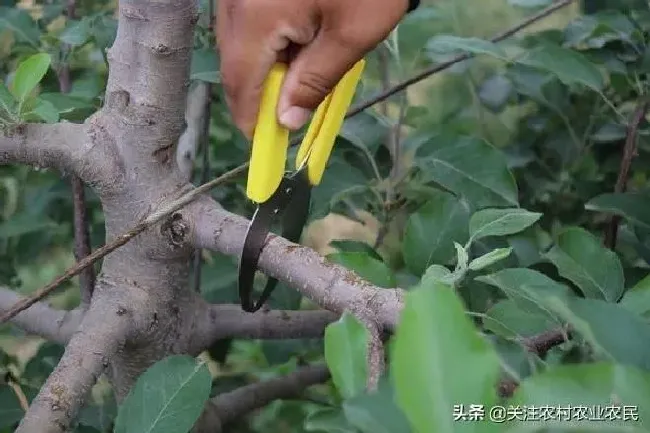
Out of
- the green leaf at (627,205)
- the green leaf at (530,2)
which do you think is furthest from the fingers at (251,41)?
the green leaf at (530,2)

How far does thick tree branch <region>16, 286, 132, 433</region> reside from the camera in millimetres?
409

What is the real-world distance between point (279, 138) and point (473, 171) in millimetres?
266

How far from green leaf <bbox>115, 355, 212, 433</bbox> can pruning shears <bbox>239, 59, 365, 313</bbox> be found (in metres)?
0.07

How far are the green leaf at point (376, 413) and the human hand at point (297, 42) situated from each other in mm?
185

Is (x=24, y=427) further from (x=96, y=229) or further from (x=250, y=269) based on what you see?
(x=96, y=229)

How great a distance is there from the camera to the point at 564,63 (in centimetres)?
64

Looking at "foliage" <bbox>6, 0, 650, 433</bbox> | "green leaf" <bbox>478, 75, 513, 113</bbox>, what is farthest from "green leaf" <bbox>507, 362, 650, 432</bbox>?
"green leaf" <bbox>478, 75, 513, 113</bbox>

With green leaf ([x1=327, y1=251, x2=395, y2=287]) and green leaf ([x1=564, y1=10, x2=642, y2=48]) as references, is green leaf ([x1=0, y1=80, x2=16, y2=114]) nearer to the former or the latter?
green leaf ([x1=327, y1=251, x2=395, y2=287])

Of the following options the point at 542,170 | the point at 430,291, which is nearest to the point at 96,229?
the point at 542,170

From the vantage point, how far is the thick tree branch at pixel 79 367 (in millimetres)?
409

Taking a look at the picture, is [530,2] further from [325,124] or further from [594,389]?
[594,389]

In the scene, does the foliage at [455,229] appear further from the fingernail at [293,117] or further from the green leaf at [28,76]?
the fingernail at [293,117]

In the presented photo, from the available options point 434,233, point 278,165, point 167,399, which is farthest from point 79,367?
point 434,233

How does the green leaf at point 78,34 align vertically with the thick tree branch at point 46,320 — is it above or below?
above
